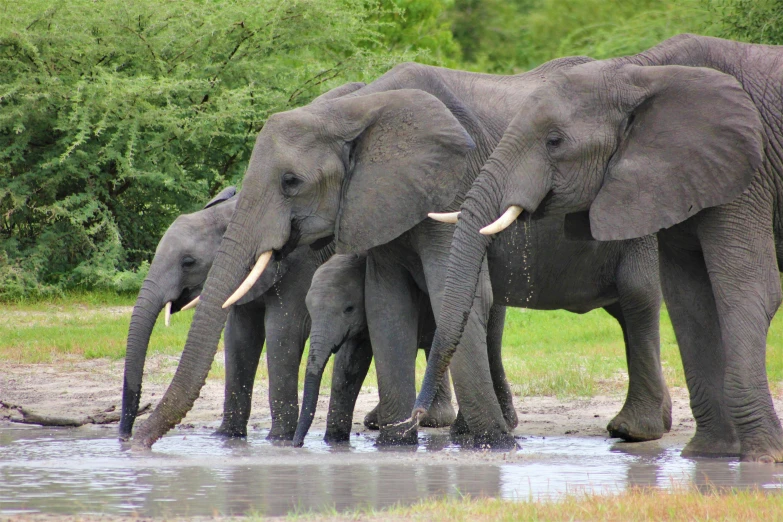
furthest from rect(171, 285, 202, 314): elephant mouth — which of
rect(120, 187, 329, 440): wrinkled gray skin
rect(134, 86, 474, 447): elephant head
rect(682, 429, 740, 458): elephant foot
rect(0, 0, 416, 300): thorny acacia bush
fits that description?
rect(0, 0, 416, 300): thorny acacia bush

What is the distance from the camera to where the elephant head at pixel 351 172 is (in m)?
8.03

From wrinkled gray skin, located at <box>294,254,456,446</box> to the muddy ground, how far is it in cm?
119

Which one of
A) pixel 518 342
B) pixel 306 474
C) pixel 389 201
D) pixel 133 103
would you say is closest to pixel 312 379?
pixel 389 201

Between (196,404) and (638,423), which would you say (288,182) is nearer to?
(638,423)

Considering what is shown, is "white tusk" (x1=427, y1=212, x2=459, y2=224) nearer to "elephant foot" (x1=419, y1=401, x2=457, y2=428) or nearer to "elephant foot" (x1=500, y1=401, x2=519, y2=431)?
"elephant foot" (x1=500, y1=401, x2=519, y2=431)

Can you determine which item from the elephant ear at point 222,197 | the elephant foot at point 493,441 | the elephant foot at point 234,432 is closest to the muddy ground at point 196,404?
the elephant foot at point 234,432

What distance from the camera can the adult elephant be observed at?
734 cm

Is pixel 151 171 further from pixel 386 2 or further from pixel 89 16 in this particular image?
pixel 386 2

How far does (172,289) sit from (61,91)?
383 inches

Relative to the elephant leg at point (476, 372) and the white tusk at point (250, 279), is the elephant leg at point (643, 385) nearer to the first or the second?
the elephant leg at point (476, 372)

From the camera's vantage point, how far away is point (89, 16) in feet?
63.0

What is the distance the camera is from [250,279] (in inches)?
301

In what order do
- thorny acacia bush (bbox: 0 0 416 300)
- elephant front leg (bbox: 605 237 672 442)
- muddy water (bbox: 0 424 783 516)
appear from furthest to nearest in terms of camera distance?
thorny acacia bush (bbox: 0 0 416 300), elephant front leg (bbox: 605 237 672 442), muddy water (bbox: 0 424 783 516)

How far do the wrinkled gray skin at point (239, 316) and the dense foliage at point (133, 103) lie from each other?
772 cm
